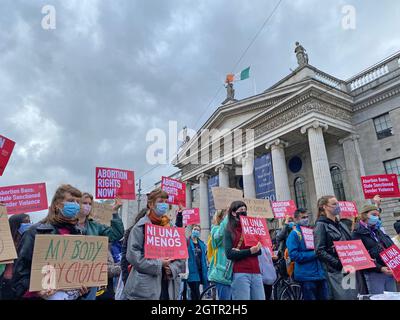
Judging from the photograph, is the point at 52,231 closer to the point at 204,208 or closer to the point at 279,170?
the point at 279,170

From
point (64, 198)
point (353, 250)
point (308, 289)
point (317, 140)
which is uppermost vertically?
point (317, 140)

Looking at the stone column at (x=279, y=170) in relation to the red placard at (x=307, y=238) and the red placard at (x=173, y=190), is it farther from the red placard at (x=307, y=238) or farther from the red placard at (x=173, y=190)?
the red placard at (x=307, y=238)

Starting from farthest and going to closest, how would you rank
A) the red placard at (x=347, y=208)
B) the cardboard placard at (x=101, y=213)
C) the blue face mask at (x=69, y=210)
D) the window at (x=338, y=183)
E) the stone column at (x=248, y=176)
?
the stone column at (x=248, y=176)
the window at (x=338, y=183)
the red placard at (x=347, y=208)
the cardboard placard at (x=101, y=213)
the blue face mask at (x=69, y=210)

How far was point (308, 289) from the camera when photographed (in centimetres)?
438

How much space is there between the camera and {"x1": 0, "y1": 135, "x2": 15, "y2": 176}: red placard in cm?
500

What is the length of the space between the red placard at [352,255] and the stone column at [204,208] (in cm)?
2017

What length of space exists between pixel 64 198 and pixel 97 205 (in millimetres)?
2649

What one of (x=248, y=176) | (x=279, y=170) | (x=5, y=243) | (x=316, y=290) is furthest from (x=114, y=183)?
(x=248, y=176)

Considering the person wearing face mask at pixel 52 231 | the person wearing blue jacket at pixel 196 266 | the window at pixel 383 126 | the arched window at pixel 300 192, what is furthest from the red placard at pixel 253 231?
the arched window at pixel 300 192

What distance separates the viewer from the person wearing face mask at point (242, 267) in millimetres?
3604

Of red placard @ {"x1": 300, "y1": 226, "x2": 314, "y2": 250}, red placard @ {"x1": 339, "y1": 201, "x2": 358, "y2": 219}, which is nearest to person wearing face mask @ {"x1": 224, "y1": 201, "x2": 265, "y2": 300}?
red placard @ {"x1": 300, "y1": 226, "x2": 314, "y2": 250}

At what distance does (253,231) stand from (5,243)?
109 inches
